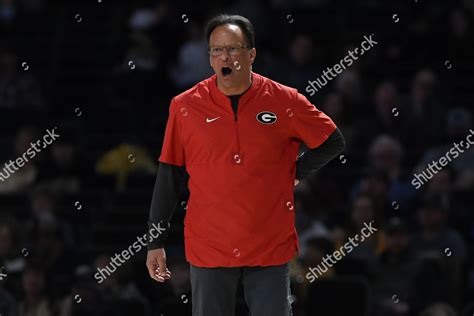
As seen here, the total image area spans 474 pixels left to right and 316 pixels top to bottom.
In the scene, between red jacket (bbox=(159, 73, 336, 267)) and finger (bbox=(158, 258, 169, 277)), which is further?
finger (bbox=(158, 258, 169, 277))

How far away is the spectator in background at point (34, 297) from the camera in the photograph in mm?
8344

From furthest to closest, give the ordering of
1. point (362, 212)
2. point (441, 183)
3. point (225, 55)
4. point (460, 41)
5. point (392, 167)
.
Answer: point (460, 41) → point (392, 167) → point (441, 183) → point (362, 212) → point (225, 55)

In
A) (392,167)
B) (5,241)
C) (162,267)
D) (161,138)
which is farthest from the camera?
(161,138)

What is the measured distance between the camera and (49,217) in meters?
9.57

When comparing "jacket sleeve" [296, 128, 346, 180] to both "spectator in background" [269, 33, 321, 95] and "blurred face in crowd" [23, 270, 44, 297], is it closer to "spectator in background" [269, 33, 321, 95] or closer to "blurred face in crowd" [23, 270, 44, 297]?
"blurred face in crowd" [23, 270, 44, 297]

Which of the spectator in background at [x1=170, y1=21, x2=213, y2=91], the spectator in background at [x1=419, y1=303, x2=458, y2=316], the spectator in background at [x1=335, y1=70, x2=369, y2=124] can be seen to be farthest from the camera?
the spectator in background at [x1=170, y1=21, x2=213, y2=91]

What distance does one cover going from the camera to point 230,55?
4.93 meters

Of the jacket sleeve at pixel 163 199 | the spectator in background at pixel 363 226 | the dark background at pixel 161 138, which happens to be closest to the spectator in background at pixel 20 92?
the dark background at pixel 161 138

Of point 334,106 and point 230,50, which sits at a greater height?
point 334,106

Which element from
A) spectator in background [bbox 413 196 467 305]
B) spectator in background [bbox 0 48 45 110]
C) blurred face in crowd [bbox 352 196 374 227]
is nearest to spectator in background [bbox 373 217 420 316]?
spectator in background [bbox 413 196 467 305]

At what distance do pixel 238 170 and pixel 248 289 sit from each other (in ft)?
1.70

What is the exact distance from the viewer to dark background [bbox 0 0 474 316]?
8.38 metres

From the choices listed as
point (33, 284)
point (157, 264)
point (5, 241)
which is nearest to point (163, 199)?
point (157, 264)

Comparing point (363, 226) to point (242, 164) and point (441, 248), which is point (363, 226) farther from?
point (242, 164)
